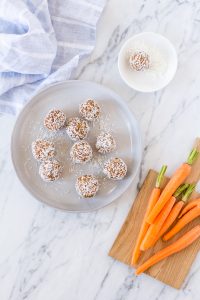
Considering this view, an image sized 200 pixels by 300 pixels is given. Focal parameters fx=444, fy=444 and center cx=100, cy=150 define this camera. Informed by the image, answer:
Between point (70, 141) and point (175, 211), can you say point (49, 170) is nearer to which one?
point (70, 141)

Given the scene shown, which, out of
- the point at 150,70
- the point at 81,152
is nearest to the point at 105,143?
the point at 81,152

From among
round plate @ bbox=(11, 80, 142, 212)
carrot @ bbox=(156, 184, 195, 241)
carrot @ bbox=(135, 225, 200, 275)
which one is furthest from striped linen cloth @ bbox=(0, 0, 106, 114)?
carrot @ bbox=(135, 225, 200, 275)

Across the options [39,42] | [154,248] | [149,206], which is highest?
[39,42]

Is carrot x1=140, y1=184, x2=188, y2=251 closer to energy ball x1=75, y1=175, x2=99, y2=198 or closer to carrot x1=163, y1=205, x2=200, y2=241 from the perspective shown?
carrot x1=163, y1=205, x2=200, y2=241

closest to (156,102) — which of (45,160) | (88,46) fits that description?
(88,46)

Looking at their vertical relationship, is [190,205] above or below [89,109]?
below

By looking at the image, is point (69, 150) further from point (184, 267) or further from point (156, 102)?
point (184, 267)

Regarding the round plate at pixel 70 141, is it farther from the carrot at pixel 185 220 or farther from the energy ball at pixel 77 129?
the carrot at pixel 185 220
